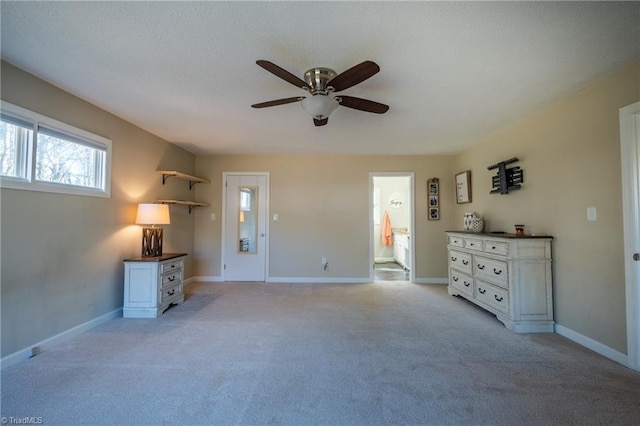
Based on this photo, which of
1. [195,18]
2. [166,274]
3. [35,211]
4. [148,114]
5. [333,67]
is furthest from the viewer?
[166,274]

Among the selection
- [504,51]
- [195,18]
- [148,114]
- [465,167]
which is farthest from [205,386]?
[465,167]

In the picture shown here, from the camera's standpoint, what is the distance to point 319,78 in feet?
6.98

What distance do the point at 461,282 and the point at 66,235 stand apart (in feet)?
15.2

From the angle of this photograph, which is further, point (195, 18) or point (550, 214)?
point (550, 214)

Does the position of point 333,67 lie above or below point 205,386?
above

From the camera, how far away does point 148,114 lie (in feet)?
10.3

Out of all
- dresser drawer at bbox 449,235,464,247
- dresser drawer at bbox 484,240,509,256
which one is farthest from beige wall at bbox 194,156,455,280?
dresser drawer at bbox 484,240,509,256

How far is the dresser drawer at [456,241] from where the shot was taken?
390 centimetres

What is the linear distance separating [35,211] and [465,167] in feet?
17.8

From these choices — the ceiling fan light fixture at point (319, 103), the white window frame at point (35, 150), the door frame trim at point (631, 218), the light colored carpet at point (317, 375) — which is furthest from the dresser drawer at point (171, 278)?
the door frame trim at point (631, 218)

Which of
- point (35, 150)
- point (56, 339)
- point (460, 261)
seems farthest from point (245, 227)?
point (460, 261)

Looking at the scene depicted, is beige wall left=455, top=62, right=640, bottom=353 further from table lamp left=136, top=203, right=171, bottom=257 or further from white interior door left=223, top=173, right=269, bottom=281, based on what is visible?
table lamp left=136, top=203, right=171, bottom=257

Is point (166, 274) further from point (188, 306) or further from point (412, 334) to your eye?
point (412, 334)

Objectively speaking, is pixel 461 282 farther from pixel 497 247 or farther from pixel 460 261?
pixel 497 247
